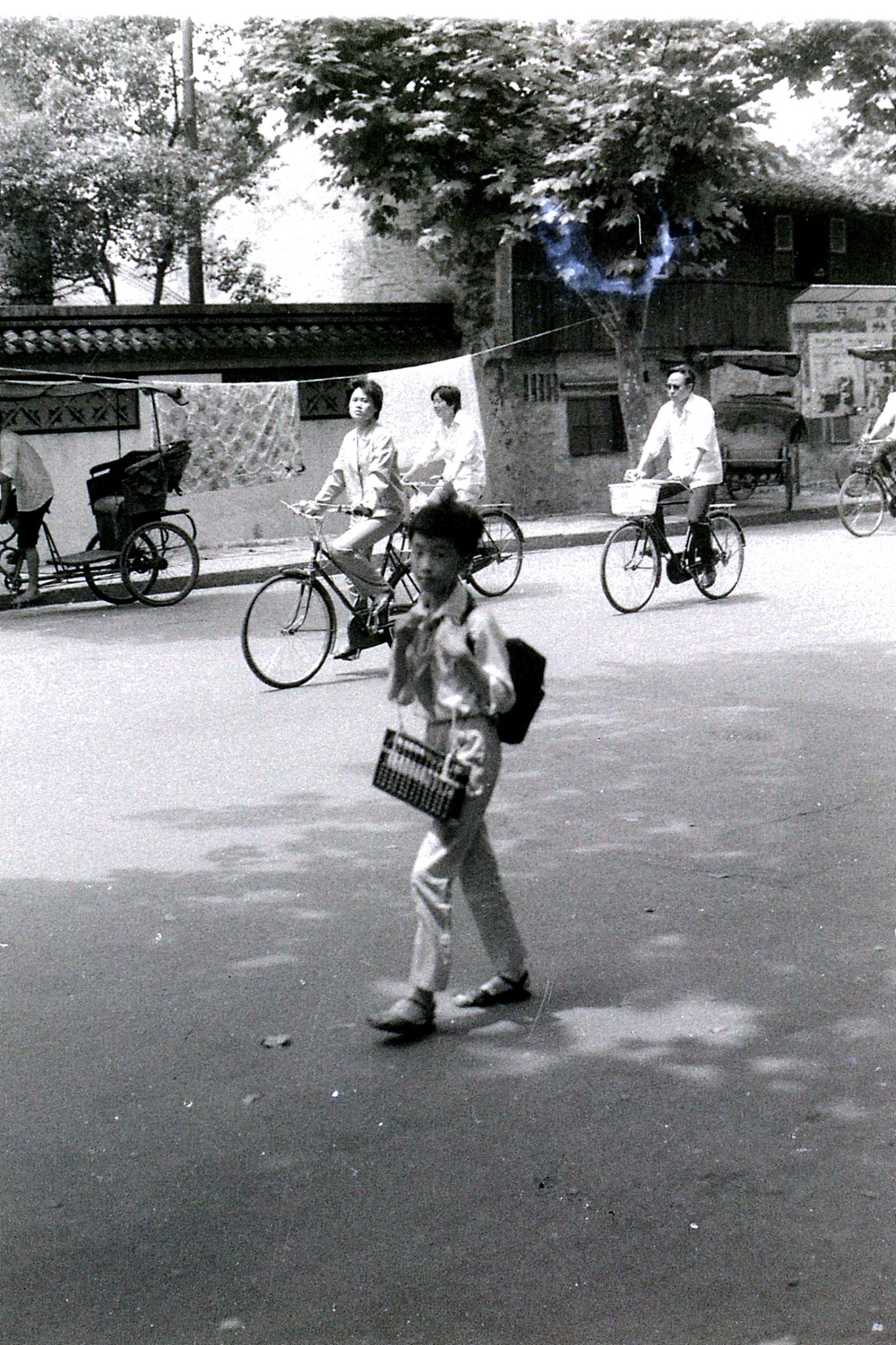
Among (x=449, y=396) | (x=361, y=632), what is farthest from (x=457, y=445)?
(x=361, y=632)

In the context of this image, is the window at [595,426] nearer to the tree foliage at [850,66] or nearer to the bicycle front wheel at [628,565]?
the tree foliage at [850,66]

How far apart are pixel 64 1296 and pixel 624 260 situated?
20882 millimetres

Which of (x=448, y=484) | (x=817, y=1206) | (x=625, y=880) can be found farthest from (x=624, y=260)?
(x=817, y=1206)

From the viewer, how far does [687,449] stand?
11273 mm

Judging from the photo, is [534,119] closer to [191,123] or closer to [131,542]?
[191,123]

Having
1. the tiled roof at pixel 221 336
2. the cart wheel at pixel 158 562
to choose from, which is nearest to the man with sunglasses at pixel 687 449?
the cart wheel at pixel 158 562

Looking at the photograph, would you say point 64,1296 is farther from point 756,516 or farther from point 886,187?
point 886,187

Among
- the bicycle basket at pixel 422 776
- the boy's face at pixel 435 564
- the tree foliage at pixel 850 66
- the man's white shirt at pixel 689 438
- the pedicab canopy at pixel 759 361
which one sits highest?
the tree foliage at pixel 850 66

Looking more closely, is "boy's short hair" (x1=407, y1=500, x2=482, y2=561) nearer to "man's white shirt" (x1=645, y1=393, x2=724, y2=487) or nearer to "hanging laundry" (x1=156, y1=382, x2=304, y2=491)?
"man's white shirt" (x1=645, y1=393, x2=724, y2=487)

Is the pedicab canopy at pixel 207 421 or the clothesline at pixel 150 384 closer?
the clothesline at pixel 150 384

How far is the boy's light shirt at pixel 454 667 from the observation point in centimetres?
388

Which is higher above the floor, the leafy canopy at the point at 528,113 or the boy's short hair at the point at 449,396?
the leafy canopy at the point at 528,113

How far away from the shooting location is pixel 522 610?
11.9 meters

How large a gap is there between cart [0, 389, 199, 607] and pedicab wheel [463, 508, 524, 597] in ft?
8.42
